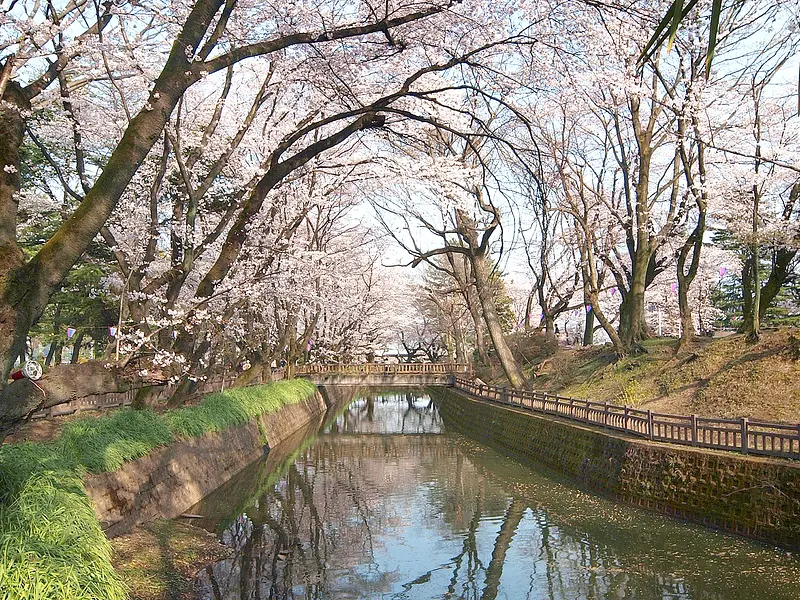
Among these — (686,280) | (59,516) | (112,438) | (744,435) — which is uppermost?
(686,280)

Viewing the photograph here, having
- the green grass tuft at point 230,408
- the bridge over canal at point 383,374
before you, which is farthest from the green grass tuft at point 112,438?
the bridge over canal at point 383,374

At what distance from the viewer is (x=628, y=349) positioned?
24625 mm

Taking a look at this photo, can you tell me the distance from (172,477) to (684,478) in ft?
35.6

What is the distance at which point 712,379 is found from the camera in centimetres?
1928

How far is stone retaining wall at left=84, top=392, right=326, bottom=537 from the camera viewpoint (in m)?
11.2

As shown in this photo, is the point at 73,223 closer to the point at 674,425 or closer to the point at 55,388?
the point at 55,388

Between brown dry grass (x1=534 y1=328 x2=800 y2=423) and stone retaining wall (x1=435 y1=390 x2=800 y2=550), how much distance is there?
11.0 ft

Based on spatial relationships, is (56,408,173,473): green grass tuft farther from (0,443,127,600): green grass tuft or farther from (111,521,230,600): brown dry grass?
(0,443,127,600): green grass tuft

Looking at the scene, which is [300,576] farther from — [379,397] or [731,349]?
[379,397]

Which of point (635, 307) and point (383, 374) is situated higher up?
point (635, 307)

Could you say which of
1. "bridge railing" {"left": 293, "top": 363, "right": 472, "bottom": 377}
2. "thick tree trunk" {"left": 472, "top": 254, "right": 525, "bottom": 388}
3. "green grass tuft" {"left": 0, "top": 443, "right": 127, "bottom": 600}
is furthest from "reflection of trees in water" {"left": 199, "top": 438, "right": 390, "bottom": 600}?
"bridge railing" {"left": 293, "top": 363, "right": 472, "bottom": 377}

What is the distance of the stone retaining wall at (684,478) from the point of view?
36.4 feet

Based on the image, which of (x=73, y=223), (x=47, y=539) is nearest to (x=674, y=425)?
(x=47, y=539)

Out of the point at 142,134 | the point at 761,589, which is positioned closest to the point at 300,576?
the point at 761,589
